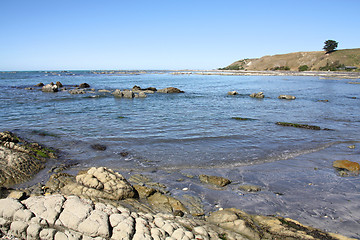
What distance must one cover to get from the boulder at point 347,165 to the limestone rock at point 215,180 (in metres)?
4.90

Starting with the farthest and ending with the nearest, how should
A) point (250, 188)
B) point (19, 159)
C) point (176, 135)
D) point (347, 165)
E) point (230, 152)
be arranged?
point (176, 135) → point (230, 152) → point (347, 165) → point (19, 159) → point (250, 188)

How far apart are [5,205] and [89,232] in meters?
2.09

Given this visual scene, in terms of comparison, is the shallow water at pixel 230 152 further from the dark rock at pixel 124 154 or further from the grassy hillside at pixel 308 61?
the grassy hillside at pixel 308 61

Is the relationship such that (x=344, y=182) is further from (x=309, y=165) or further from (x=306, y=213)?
(x=306, y=213)

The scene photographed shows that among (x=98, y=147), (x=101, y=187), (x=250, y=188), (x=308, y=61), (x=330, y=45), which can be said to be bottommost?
(x=250, y=188)

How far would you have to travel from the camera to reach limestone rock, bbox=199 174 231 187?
27.4 ft

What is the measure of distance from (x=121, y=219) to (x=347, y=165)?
912cm

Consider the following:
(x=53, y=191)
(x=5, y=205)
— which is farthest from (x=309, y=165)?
(x=5, y=205)

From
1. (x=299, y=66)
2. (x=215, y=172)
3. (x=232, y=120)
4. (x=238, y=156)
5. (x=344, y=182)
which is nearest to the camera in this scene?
(x=344, y=182)

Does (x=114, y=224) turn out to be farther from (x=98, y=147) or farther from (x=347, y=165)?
(x=347, y=165)

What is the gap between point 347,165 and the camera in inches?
384

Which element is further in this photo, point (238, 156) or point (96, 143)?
point (96, 143)

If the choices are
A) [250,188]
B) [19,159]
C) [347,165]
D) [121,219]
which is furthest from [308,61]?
[121,219]

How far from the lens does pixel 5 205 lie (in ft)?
17.9
